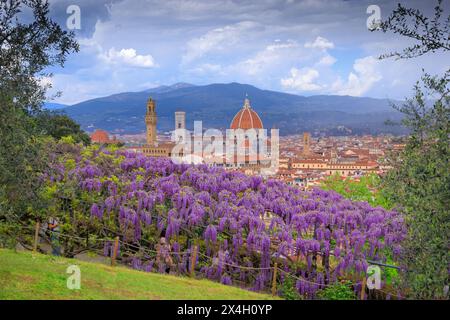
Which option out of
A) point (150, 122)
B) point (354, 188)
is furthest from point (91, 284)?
point (150, 122)

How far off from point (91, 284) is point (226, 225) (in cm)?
583

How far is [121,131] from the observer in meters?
199

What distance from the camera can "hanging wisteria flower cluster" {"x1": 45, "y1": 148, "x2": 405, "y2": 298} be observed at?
14.6m

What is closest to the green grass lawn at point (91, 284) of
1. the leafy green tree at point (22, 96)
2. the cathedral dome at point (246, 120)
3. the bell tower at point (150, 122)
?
the leafy green tree at point (22, 96)

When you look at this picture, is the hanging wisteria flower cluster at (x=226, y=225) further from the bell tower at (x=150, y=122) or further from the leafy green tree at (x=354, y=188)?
the bell tower at (x=150, y=122)

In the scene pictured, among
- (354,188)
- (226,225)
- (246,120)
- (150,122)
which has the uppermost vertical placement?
(246,120)

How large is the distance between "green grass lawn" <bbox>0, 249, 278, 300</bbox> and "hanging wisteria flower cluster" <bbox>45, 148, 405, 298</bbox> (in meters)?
2.06

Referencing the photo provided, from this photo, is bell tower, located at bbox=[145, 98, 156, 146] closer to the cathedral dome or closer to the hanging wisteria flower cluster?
the cathedral dome

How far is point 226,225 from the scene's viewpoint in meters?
15.7

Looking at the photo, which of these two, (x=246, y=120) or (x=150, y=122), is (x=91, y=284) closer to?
(x=150, y=122)
